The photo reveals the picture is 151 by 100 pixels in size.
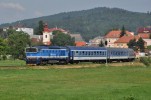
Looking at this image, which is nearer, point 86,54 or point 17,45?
point 86,54

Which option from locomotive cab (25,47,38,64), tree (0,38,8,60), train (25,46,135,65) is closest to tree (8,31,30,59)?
tree (0,38,8,60)

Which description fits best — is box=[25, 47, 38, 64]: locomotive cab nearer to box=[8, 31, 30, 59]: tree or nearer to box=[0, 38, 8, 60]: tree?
box=[0, 38, 8, 60]: tree

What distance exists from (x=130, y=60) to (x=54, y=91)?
5996cm

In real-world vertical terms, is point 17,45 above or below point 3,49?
above

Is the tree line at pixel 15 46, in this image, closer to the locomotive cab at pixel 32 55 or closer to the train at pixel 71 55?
the train at pixel 71 55

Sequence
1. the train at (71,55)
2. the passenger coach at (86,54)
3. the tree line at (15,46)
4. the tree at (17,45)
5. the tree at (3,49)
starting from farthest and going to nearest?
the tree at (17,45) → the tree line at (15,46) → the tree at (3,49) → the passenger coach at (86,54) → the train at (71,55)

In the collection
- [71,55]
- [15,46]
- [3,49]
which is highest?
[15,46]

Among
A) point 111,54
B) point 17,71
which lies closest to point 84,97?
point 17,71

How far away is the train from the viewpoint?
65.4 meters

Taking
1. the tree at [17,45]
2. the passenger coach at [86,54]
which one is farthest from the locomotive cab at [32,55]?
the tree at [17,45]

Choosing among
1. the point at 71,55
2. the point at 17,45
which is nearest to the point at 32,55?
the point at 71,55

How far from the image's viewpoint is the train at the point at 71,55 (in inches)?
2576

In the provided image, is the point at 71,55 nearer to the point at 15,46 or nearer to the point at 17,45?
the point at 17,45

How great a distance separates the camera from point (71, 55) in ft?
236
